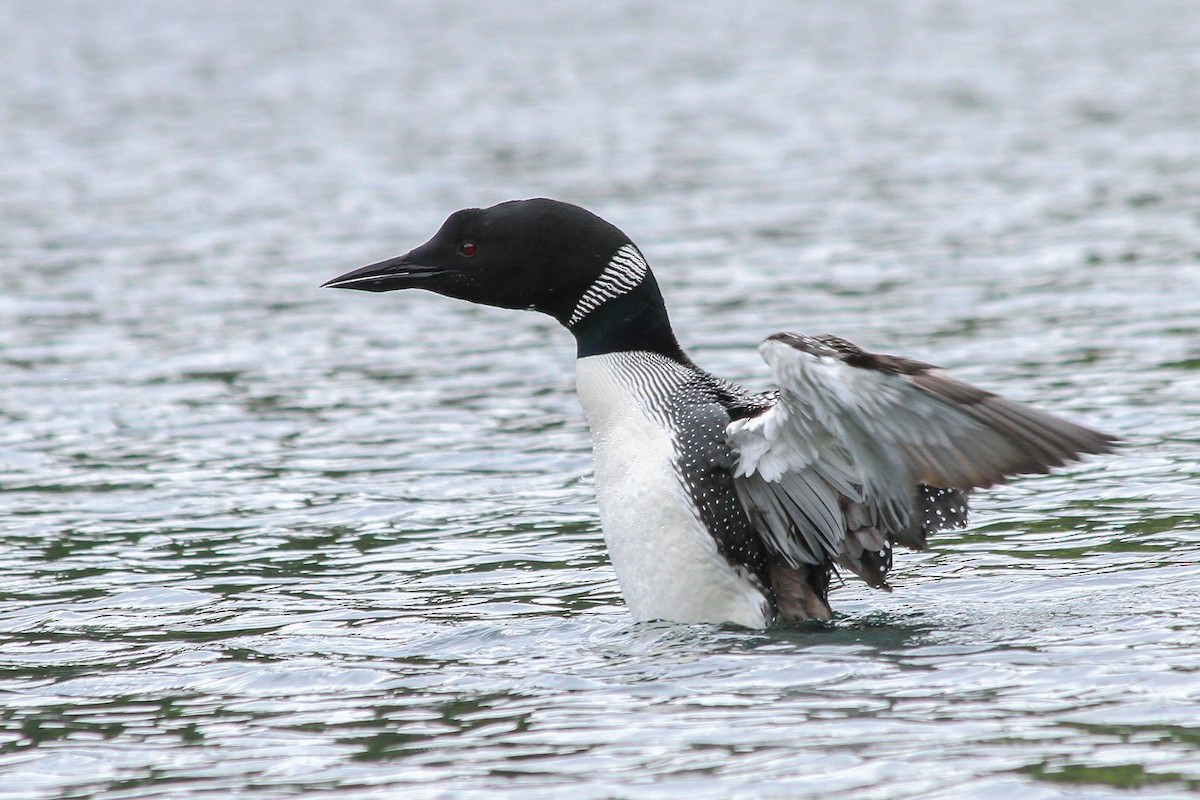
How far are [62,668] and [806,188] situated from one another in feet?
40.7

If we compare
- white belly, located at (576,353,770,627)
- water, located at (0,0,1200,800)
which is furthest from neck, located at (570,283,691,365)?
water, located at (0,0,1200,800)

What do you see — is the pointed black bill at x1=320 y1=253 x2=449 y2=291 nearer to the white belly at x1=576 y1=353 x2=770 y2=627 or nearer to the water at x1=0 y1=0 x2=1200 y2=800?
the white belly at x1=576 y1=353 x2=770 y2=627

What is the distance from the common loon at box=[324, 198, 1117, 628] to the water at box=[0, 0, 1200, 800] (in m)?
0.25

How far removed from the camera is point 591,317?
6.68m

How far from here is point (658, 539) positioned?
620 centimetres

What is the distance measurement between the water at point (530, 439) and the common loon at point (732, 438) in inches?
9.7

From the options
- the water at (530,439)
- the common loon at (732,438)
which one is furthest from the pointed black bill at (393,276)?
the water at (530,439)

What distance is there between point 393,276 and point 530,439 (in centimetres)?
291

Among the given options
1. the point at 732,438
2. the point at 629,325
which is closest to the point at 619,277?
the point at 629,325

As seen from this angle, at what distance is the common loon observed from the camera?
5.51 meters

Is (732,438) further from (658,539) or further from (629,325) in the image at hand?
(629,325)

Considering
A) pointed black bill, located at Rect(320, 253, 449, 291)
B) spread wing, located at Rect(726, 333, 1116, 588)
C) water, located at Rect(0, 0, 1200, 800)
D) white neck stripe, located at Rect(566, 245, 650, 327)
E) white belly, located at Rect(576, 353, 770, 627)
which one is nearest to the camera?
water, located at Rect(0, 0, 1200, 800)

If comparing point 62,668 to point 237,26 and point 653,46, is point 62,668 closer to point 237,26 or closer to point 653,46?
point 653,46

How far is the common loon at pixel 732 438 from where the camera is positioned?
5512 mm
